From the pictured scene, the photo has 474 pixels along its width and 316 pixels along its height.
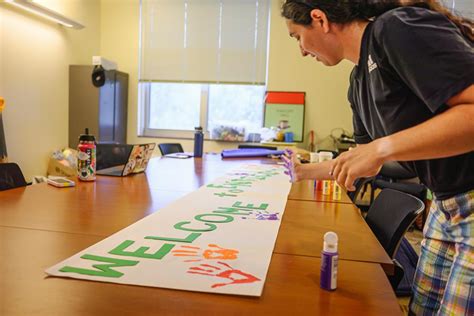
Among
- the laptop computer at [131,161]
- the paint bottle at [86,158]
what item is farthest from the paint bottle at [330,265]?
the laptop computer at [131,161]

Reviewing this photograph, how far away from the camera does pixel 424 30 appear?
756 mm

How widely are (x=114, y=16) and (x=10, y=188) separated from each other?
4105 millimetres

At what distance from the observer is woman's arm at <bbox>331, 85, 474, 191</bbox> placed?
72 centimetres

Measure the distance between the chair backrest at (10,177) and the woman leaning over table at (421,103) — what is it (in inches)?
54.1

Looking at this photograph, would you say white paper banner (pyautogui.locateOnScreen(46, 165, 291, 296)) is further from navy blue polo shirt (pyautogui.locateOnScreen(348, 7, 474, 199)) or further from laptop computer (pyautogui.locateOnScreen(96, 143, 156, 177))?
laptop computer (pyautogui.locateOnScreen(96, 143, 156, 177))

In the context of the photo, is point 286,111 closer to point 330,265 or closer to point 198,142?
A: point 198,142

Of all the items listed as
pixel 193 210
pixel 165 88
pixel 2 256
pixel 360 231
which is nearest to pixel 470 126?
pixel 360 231

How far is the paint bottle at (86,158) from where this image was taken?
177cm

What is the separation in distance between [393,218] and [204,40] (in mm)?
4192

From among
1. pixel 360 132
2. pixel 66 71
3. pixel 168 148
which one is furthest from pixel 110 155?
pixel 66 71

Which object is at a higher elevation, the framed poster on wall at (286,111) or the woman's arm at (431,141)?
the framed poster on wall at (286,111)

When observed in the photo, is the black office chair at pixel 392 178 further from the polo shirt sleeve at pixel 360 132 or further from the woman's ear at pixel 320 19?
the woman's ear at pixel 320 19

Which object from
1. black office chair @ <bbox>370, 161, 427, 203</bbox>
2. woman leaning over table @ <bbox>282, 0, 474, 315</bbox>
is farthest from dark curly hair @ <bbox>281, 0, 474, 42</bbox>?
black office chair @ <bbox>370, 161, 427, 203</bbox>

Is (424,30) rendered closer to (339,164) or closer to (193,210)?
(339,164)
